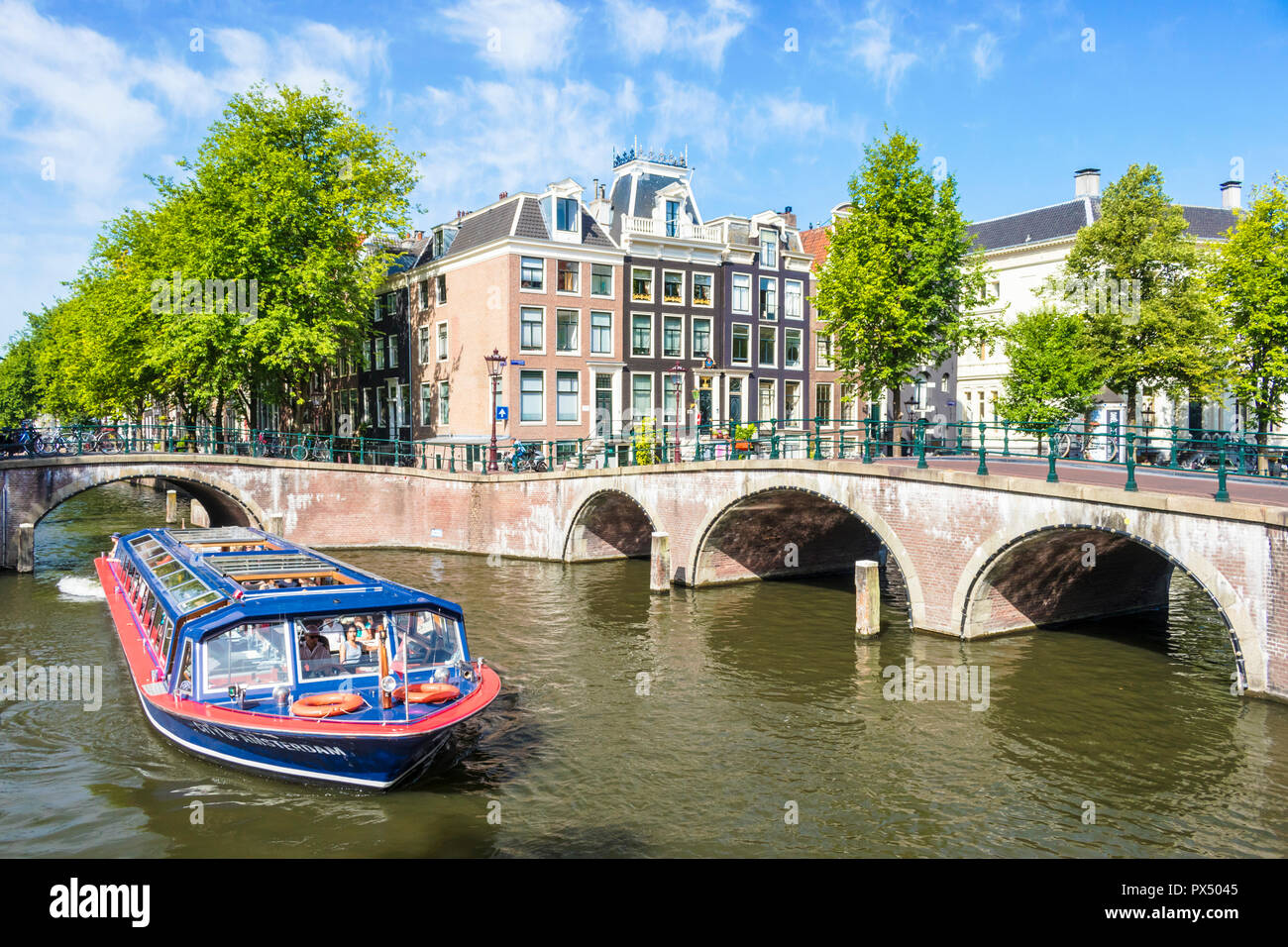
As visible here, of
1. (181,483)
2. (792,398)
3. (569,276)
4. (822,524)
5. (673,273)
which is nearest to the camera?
(822,524)

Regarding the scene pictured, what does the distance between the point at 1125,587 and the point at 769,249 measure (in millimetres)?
29945

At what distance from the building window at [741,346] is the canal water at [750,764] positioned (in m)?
27.5

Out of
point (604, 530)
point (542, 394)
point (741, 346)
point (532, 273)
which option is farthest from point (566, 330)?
point (604, 530)

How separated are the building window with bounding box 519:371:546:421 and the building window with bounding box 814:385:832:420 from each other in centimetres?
1729

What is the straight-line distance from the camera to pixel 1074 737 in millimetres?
15430

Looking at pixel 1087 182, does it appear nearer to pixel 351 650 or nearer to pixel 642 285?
pixel 642 285

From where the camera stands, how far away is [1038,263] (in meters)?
53.4

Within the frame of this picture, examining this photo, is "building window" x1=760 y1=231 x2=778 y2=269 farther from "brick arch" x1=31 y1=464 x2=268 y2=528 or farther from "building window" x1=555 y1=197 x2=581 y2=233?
"brick arch" x1=31 y1=464 x2=268 y2=528

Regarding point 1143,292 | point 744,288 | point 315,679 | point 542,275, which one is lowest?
point 315,679

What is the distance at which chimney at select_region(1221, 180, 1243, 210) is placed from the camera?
56125mm

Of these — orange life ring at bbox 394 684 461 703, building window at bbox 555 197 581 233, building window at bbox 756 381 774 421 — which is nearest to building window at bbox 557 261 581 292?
building window at bbox 555 197 581 233

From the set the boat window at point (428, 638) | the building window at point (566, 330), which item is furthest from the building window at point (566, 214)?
the boat window at point (428, 638)

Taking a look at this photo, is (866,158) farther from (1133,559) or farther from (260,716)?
(260,716)

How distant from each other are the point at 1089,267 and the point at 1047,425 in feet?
71.6
